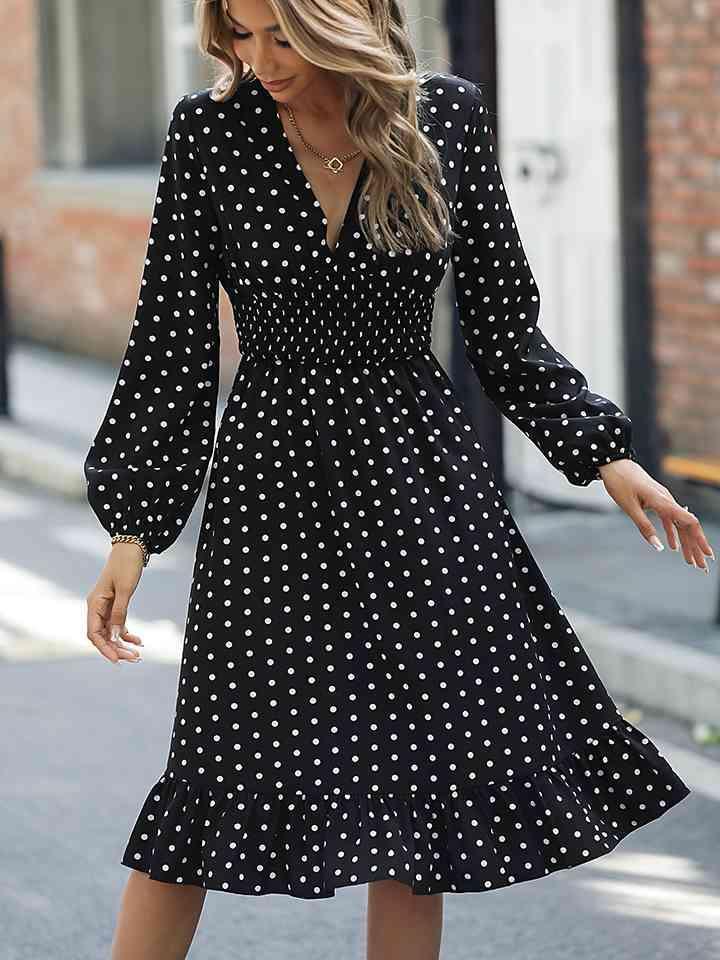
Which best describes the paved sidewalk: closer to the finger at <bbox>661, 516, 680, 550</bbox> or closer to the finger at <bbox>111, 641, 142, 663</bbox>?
the finger at <bbox>661, 516, 680, 550</bbox>

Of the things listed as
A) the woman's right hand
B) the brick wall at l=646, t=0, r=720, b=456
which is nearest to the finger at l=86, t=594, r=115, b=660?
the woman's right hand

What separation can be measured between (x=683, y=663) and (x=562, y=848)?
2.89 m

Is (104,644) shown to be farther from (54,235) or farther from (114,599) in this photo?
(54,235)

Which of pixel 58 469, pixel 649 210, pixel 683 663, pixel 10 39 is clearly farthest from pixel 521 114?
pixel 10 39

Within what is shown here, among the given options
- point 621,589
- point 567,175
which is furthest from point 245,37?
point 567,175

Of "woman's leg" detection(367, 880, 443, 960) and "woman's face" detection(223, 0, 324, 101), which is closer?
"woman's face" detection(223, 0, 324, 101)

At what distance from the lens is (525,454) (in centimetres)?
870

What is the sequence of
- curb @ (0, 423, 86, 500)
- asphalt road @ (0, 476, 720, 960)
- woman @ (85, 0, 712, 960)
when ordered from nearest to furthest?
1. woman @ (85, 0, 712, 960)
2. asphalt road @ (0, 476, 720, 960)
3. curb @ (0, 423, 86, 500)

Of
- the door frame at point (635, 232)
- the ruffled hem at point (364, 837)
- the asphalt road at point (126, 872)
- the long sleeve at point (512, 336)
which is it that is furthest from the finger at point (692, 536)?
the door frame at point (635, 232)

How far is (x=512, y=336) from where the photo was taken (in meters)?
2.93

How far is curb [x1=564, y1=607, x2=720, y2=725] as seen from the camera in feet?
18.2

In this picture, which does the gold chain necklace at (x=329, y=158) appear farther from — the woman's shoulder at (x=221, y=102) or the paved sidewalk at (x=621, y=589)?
the paved sidewalk at (x=621, y=589)

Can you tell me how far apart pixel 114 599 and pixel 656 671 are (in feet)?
10.1

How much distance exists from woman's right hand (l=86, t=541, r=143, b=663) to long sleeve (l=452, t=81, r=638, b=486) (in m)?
0.59
